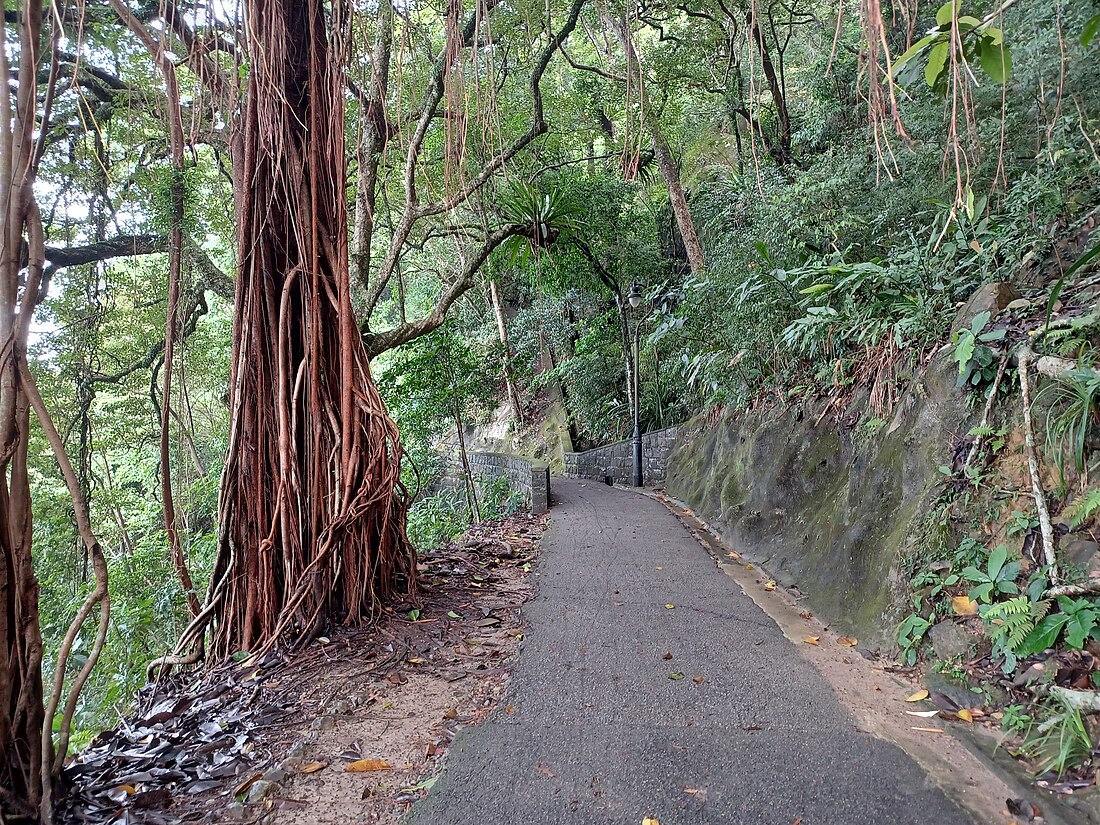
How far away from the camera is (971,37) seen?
1760mm

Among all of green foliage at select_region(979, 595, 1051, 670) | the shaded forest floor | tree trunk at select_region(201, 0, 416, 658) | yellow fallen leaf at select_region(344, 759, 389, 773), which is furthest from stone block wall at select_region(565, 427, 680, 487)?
yellow fallen leaf at select_region(344, 759, 389, 773)

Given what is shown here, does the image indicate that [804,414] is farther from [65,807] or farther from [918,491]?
[65,807]

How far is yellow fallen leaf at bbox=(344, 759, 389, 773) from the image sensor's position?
2117 mm

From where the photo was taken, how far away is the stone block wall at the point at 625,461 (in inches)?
389

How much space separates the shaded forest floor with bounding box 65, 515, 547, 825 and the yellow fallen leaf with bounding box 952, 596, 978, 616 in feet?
6.96

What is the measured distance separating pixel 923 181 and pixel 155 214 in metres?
6.10

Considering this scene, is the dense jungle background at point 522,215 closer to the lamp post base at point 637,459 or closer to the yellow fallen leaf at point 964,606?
the yellow fallen leaf at point 964,606

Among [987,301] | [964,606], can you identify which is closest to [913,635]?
[964,606]

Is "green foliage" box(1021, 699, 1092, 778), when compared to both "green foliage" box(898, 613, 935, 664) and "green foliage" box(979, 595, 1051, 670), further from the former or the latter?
"green foliage" box(898, 613, 935, 664)

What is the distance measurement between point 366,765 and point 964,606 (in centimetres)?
262

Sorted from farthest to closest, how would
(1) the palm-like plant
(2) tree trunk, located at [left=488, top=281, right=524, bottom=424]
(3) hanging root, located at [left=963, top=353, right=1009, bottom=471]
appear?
(2) tree trunk, located at [left=488, top=281, right=524, bottom=424], (1) the palm-like plant, (3) hanging root, located at [left=963, top=353, right=1009, bottom=471]

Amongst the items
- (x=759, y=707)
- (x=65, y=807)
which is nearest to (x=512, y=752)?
(x=759, y=707)

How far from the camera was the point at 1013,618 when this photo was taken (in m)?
2.40

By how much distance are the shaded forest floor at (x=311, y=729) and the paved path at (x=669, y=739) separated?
0.59 feet
